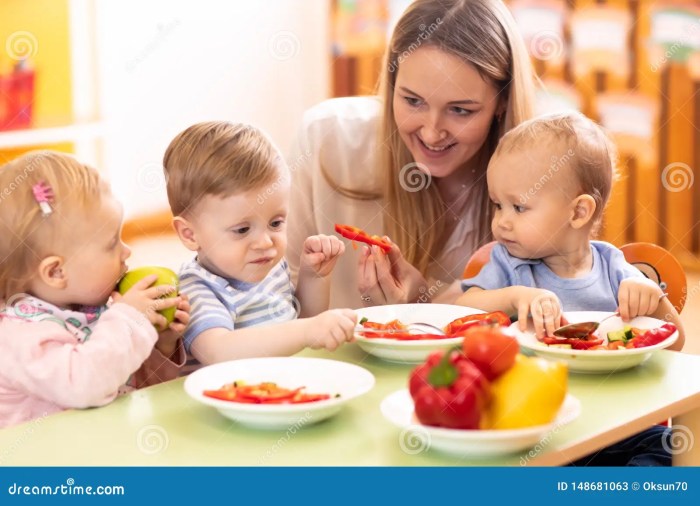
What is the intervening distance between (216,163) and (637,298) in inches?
27.8

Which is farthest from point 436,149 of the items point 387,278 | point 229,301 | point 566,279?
point 229,301

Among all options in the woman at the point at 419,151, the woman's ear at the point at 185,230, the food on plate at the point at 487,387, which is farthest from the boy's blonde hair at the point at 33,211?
the woman at the point at 419,151

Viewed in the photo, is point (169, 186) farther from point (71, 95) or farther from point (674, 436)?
point (71, 95)

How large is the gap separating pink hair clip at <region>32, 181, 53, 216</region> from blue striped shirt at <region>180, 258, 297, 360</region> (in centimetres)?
28

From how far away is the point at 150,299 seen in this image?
4.15 ft

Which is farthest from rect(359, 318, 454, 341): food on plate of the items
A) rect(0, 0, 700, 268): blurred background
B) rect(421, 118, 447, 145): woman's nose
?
rect(0, 0, 700, 268): blurred background

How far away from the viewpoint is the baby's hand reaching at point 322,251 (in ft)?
5.35

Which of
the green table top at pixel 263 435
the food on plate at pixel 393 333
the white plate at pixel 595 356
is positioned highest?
the food on plate at pixel 393 333

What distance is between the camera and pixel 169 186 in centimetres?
148

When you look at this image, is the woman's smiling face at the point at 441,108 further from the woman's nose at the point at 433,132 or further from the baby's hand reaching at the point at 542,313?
the baby's hand reaching at the point at 542,313

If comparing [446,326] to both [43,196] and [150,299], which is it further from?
[43,196]

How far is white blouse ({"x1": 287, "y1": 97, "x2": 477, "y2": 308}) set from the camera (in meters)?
2.17

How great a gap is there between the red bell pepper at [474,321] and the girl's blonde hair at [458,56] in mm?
587

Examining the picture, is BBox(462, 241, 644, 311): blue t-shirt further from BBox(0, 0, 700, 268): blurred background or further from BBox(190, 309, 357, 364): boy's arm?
BBox(0, 0, 700, 268): blurred background
